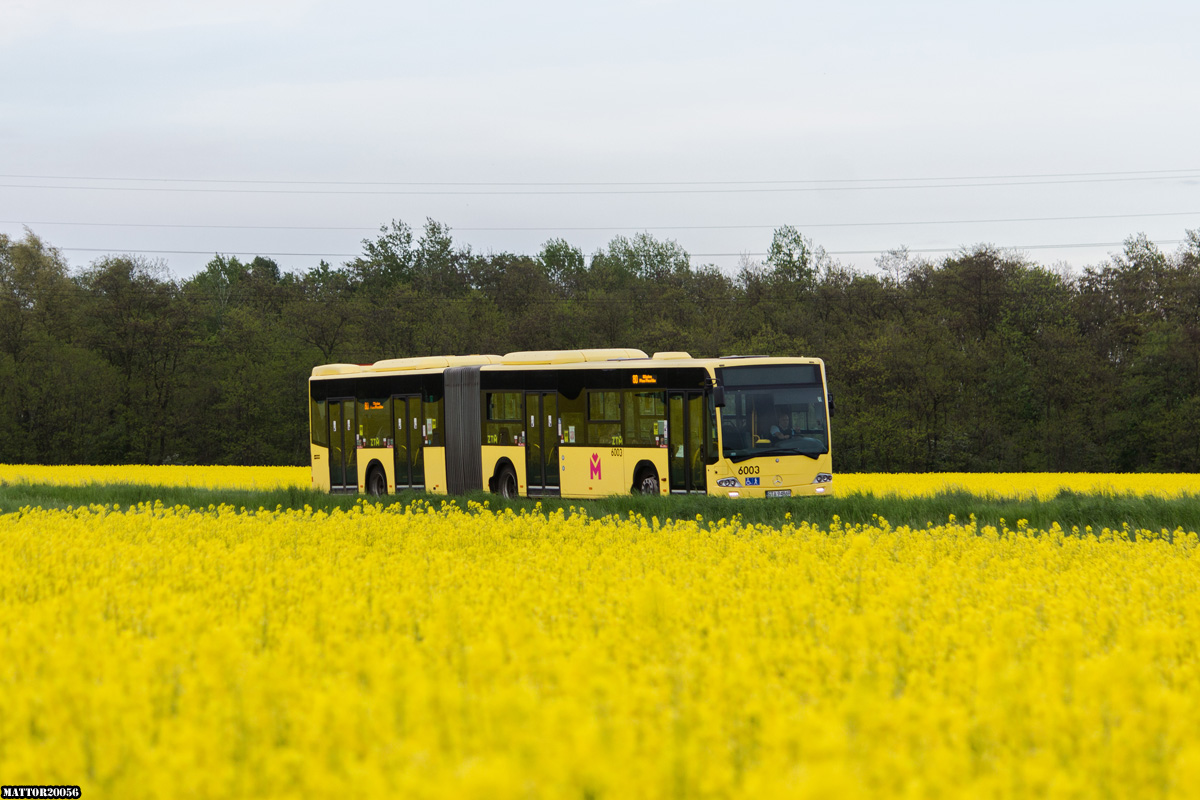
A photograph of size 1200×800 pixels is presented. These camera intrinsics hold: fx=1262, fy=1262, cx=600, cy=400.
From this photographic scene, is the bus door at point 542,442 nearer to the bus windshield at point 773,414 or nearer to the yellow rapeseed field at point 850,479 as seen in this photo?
the bus windshield at point 773,414

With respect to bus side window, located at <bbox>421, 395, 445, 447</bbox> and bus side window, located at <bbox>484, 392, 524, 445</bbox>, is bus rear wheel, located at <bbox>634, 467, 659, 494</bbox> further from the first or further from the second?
bus side window, located at <bbox>421, 395, 445, 447</bbox>

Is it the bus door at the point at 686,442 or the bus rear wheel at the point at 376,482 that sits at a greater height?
the bus door at the point at 686,442

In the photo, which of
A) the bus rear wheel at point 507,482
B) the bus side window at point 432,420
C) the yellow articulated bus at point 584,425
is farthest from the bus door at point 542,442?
the bus side window at point 432,420

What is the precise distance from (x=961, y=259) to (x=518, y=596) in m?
51.0

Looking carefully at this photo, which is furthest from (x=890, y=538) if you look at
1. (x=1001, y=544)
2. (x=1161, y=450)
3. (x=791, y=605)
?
(x=1161, y=450)

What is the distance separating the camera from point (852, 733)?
174 inches

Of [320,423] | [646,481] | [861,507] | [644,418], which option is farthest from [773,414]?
[320,423]

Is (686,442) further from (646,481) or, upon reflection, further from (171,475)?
(171,475)

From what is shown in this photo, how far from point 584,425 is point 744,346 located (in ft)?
101

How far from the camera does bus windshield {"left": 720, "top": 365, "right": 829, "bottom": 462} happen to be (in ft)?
70.1

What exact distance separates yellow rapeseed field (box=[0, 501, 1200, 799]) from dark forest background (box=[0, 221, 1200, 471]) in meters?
39.2

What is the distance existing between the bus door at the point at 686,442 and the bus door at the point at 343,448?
931cm

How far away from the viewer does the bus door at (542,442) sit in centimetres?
2397

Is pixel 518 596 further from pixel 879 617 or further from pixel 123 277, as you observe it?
pixel 123 277
